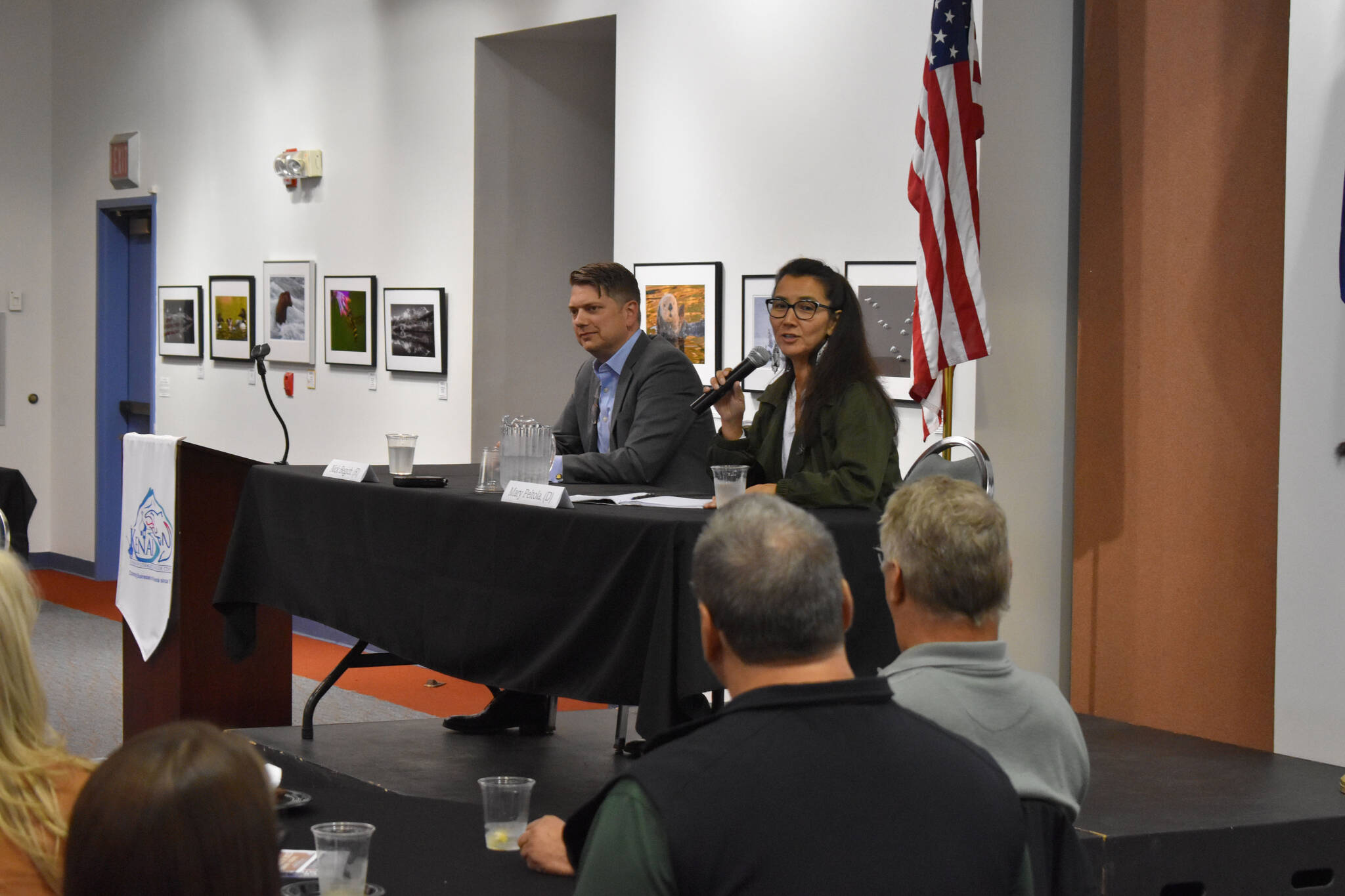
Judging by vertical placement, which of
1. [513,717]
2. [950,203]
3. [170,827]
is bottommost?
Result: [513,717]

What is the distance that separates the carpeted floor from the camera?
232 inches

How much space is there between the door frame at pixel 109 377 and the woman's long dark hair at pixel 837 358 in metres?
7.80

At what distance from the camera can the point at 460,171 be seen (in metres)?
7.23

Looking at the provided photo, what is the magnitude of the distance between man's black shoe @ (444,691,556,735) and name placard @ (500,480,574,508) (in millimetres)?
1380

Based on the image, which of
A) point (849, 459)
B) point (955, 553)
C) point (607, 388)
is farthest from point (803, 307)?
point (955, 553)

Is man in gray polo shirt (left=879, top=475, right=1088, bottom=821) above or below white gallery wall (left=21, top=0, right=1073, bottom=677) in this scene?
below

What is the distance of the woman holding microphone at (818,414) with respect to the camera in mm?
3201

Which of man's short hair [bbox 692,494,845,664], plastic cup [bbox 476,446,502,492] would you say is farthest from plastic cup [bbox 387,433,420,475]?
man's short hair [bbox 692,494,845,664]

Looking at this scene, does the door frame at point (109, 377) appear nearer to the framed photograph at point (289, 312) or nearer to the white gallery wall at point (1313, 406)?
the framed photograph at point (289, 312)

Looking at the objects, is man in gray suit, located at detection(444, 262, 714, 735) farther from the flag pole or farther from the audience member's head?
the audience member's head

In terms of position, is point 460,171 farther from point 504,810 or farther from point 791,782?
point 791,782

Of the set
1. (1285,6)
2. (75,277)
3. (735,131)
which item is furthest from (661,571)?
(75,277)

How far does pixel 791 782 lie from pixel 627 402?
2.92 meters

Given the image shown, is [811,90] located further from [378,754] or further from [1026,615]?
[378,754]
